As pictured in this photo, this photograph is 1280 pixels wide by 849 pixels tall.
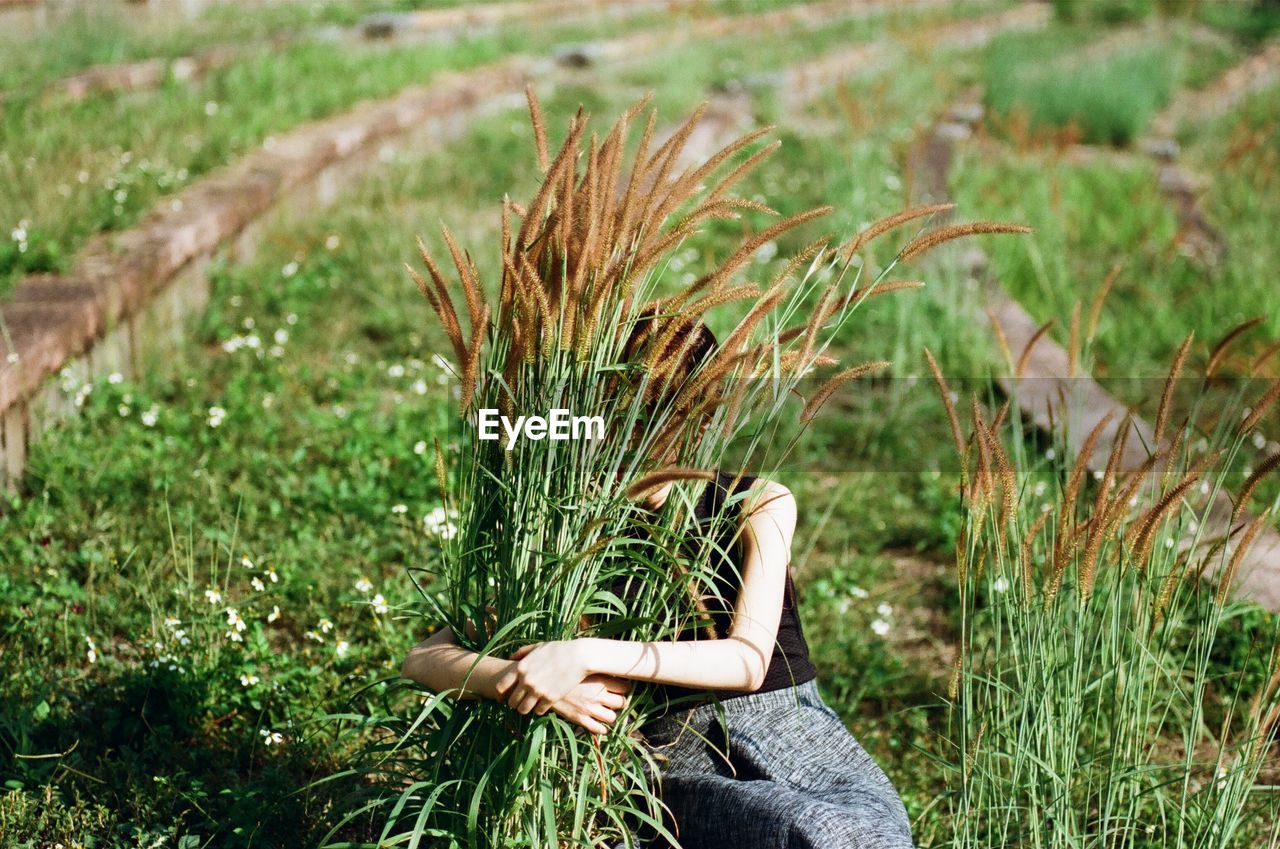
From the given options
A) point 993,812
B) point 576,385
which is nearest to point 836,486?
point 993,812

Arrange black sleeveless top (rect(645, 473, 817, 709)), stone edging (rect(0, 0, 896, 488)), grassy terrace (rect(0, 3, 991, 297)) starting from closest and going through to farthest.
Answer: black sleeveless top (rect(645, 473, 817, 709)) → stone edging (rect(0, 0, 896, 488)) → grassy terrace (rect(0, 3, 991, 297))

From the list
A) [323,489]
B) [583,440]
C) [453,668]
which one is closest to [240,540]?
[323,489]


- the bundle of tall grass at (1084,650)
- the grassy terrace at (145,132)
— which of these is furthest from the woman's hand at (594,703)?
the grassy terrace at (145,132)

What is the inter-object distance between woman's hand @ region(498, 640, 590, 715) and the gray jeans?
1.03 ft

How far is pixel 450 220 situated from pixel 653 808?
3.81 m

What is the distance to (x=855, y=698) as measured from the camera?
2.97 meters

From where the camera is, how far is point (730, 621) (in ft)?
7.18

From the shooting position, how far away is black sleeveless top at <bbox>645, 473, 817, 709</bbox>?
7.03 feet

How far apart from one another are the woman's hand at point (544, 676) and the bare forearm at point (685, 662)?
2 centimetres

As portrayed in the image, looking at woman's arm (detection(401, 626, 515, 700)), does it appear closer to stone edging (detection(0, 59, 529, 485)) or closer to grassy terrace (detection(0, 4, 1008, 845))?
grassy terrace (detection(0, 4, 1008, 845))

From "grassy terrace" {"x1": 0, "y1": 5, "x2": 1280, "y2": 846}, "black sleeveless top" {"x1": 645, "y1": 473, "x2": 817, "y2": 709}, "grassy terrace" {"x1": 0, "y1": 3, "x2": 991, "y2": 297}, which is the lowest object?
"grassy terrace" {"x1": 0, "y1": 5, "x2": 1280, "y2": 846}

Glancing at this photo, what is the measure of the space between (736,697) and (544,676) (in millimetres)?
500

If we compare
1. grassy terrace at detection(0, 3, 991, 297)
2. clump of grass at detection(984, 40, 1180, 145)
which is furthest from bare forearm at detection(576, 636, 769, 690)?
clump of grass at detection(984, 40, 1180, 145)

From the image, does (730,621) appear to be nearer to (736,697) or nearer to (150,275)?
(736,697)
